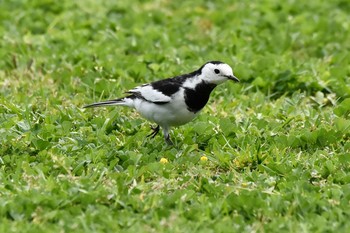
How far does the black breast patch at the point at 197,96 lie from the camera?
749 cm

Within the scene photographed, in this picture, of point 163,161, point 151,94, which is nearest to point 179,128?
point 151,94

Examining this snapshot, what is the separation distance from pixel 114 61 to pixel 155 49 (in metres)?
0.79

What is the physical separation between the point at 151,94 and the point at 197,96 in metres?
0.41

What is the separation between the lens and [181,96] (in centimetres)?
751

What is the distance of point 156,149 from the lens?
7.53 m

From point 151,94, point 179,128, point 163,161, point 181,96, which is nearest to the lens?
point 163,161

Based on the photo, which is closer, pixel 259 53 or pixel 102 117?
pixel 102 117

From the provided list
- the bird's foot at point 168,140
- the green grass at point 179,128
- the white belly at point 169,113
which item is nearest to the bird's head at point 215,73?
the white belly at point 169,113

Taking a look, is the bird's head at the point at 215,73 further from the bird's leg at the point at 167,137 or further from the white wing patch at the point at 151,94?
the bird's leg at the point at 167,137

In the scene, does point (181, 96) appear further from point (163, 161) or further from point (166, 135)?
point (163, 161)

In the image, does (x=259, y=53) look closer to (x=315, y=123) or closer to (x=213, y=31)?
(x=213, y=31)

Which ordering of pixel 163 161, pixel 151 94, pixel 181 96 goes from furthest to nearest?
pixel 151 94 < pixel 181 96 < pixel 163 161

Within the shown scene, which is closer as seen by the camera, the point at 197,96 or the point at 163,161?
the point at 163,161

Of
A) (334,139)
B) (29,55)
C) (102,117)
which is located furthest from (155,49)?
(334,139)
